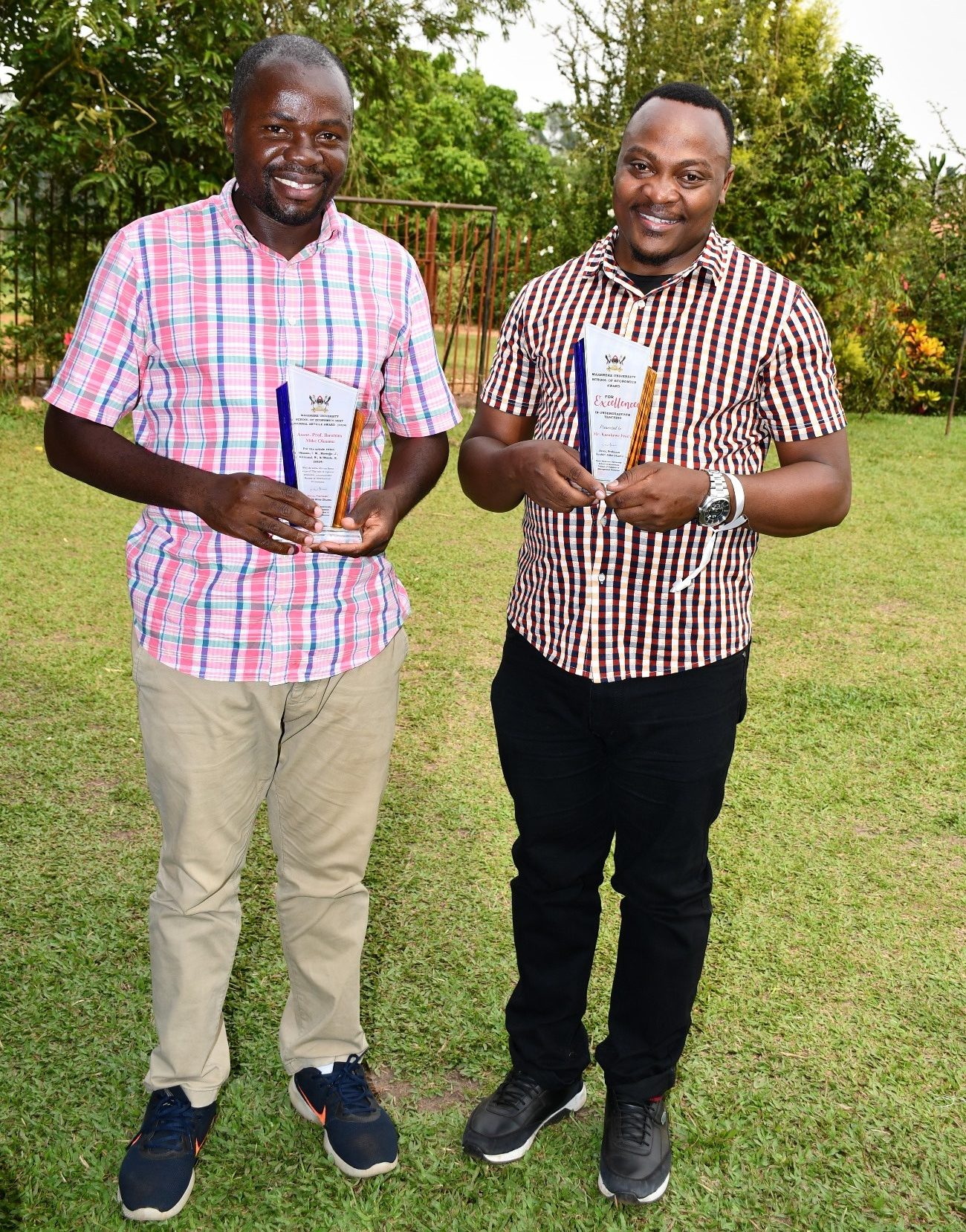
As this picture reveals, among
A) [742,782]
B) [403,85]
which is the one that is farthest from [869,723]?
[403,85]

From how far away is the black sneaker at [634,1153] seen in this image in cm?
245

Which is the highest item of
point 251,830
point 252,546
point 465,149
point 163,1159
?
point 465,149

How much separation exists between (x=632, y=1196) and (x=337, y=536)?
1497 mm

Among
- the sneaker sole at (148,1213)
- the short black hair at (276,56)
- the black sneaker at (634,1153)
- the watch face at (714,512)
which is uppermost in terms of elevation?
Answer: the short black hair at (276,56)

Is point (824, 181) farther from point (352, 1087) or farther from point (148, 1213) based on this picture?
point (148, 1213)

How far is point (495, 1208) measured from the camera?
7.95ft

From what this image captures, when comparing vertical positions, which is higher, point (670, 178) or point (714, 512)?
point (670, 178)

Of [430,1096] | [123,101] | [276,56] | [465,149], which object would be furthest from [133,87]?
[465,149]

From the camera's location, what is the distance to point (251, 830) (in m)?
2.44

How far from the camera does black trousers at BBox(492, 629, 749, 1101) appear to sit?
7.39 ft

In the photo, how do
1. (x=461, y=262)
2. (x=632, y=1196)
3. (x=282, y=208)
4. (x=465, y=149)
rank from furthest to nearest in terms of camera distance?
(x=465, y=149), (x=461, y=262), (x=632, y=1196), (x=282, y=208)

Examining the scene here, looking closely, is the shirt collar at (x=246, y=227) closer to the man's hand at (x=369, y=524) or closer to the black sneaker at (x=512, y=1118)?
the man's hand at (x=369, y=524)

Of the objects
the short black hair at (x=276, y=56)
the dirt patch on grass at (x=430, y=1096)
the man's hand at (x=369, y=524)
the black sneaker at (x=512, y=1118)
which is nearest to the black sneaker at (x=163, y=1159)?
the dirt patch on grass at (x=430, y=1096)

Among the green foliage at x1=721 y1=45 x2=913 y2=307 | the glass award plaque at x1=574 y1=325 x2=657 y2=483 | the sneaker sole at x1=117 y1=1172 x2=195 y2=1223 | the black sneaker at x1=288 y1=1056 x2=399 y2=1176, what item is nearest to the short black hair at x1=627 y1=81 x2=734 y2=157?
the glass award plaque at x1=574 y1=325 x2=657 y2=483
